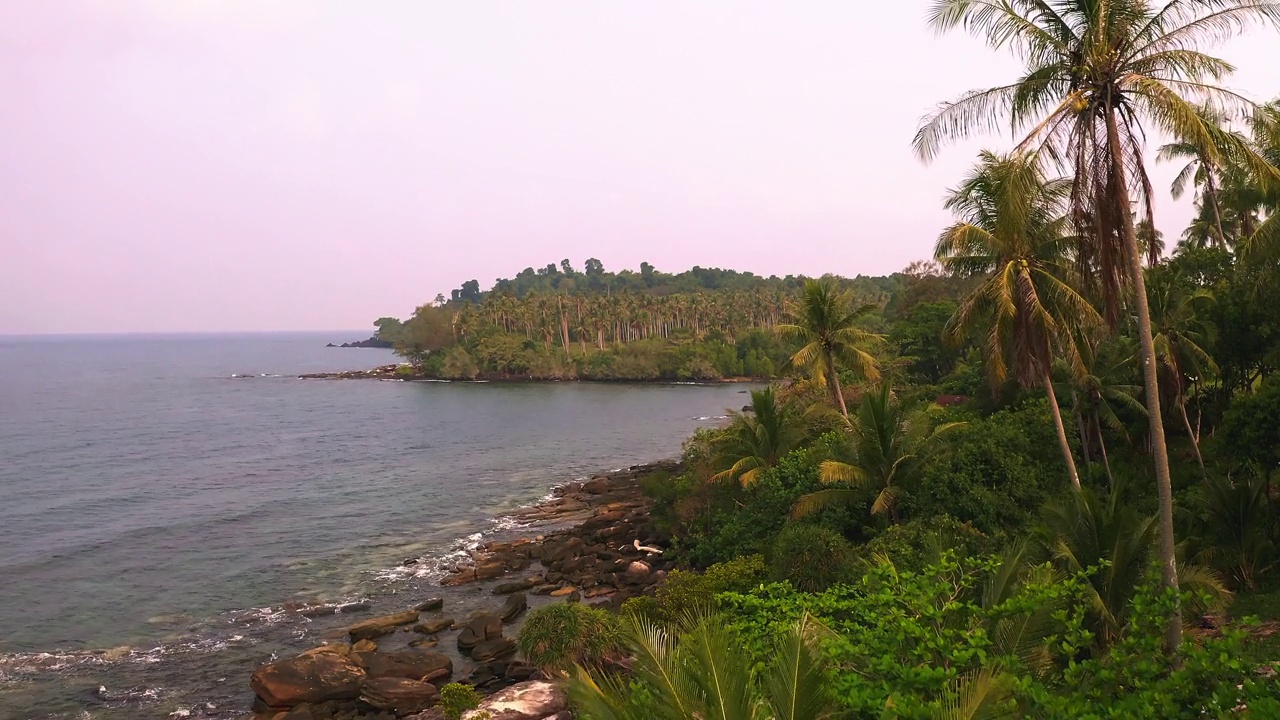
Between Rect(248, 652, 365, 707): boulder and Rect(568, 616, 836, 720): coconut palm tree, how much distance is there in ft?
46.3

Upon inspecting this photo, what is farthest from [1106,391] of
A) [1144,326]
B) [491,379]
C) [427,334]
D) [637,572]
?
[427,334]

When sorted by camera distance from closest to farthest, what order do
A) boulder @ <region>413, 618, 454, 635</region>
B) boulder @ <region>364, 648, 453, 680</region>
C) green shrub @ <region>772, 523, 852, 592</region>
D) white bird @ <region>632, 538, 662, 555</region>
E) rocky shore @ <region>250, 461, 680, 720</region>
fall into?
rocky shore @ <region>250, 461, 680, 720</region>, green shrub @ <region>772, 523, 852, 592</region>, boulder @ <region>364, 648, 453, 680</region>, boulder @ <region>413, 618, 454, 635</region>, white bird @ <region>632, 538, 662, 555</region>

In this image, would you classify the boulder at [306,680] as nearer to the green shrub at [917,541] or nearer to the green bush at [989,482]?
the green shrub at [917,541]

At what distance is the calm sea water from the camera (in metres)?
21.9

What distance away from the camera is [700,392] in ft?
303

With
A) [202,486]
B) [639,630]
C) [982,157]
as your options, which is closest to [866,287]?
[202,486]

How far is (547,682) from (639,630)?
1125cm

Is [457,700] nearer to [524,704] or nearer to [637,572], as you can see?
[524,704]

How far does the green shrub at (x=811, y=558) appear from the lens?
18.4 meters

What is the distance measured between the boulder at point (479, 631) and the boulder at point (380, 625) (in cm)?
209

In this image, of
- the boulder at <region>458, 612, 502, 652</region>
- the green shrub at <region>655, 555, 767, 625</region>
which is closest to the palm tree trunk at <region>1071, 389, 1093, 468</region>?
the green shrub at <region>655, 555, 767, 625</region>

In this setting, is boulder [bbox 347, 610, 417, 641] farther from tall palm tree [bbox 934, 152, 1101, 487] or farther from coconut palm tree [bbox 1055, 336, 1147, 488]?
coconut palm tree [bbox 1055, 336, 1147, 488]

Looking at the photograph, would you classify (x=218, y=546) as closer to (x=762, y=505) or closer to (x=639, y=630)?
(x=762, y=505)

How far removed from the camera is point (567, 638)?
58.5ft
